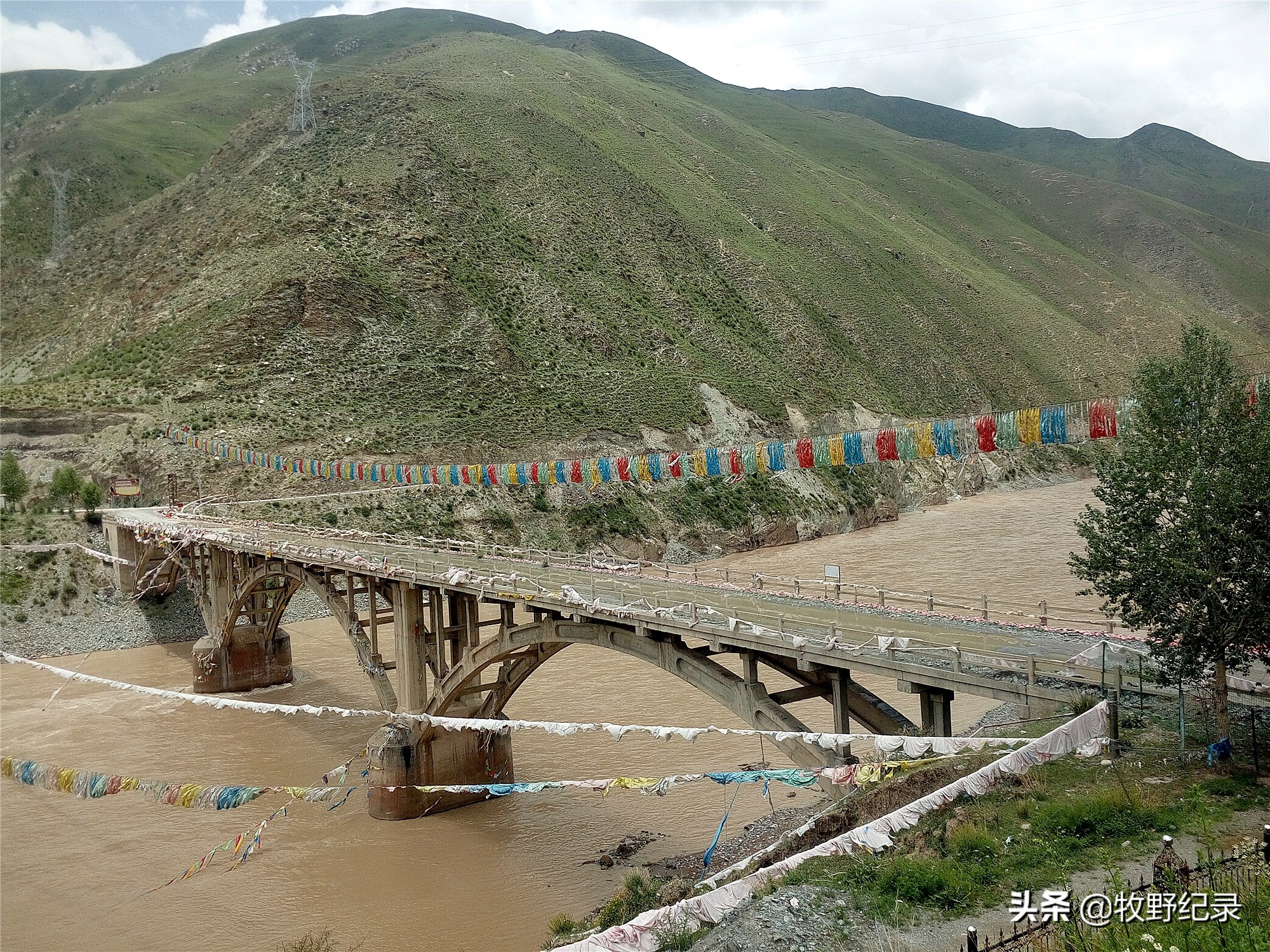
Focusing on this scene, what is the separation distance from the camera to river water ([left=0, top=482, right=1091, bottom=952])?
1648 cm

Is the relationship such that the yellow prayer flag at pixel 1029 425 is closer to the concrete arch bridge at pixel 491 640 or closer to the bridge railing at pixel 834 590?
the bridge railing at pixel 834 590

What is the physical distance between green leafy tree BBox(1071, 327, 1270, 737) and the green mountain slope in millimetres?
Result: 45405

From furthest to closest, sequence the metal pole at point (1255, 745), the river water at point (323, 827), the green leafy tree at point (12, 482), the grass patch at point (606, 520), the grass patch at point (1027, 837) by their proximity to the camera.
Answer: the grass patch at point (606, 520) < the green leafy tree at point (12, 482) < the river water at point (323, 827) < the metal pole at point (1255, 745) < the grass patch at point (1027, 837)

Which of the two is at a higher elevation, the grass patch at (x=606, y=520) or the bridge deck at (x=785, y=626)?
the bridge deck at (x=785, y=626)

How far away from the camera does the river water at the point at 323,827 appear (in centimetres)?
1648

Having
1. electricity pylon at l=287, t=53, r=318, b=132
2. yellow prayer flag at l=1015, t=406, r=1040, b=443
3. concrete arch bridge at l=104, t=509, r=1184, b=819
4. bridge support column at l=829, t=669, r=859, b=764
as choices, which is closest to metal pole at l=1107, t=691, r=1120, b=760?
concrete arch bridge at l=104, t=509, r=1184, b=819

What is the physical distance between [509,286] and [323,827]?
55.7 metres

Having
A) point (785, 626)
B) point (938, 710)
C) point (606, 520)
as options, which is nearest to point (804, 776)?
point (938, 710)

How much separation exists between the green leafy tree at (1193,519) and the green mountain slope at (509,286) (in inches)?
1788

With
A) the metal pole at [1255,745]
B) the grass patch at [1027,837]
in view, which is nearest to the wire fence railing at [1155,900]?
the grass patch at [1027,837]

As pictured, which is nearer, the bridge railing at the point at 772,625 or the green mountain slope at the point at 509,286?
→ the bridge railing at the point at 772,625

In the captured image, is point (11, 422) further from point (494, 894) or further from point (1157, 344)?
point (1157, 344)

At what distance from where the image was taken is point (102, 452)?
172ft

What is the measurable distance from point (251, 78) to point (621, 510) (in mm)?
164438
